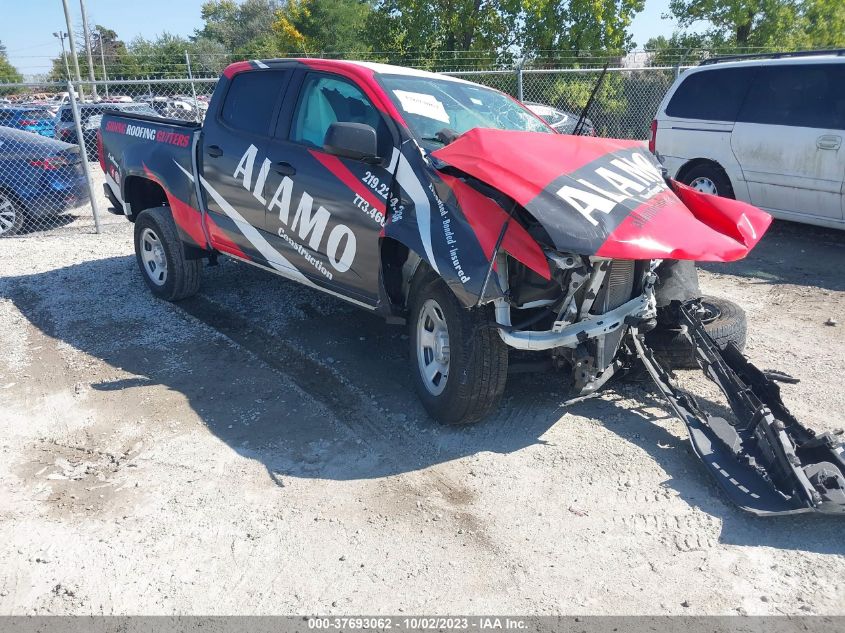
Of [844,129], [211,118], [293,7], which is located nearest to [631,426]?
[211,118]

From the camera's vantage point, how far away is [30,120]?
17.3 meters

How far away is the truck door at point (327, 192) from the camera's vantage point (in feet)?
14.1

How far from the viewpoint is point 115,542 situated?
10.9 feet

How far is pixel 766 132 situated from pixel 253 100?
5.78 meters

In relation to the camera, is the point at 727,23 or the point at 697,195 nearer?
the point at 697,195

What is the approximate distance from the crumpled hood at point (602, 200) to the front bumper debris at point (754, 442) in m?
0.64

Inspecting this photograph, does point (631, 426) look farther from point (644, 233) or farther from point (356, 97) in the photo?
point (356, 97)

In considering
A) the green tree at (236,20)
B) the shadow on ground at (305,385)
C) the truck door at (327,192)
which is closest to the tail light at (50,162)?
the shadow on ground at (305,385)

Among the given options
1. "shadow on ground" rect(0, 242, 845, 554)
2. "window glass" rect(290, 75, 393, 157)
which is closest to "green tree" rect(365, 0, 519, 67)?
"shadow on ground" rect(0, 242, 845, 554)

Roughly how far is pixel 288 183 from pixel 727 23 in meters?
20.6

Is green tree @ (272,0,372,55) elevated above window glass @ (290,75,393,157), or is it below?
above

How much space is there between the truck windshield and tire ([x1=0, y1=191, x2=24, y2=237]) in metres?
7.23

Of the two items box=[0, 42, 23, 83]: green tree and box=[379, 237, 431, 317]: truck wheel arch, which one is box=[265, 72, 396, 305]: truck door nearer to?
box=[379, 237, 431, 317]: truck wheel arch

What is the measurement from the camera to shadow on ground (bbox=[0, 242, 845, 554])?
386 cm
